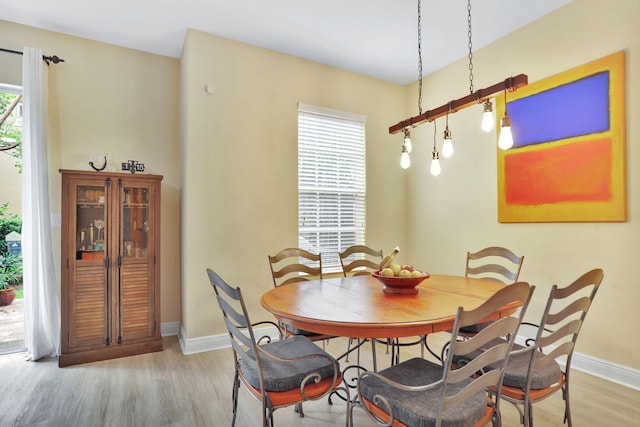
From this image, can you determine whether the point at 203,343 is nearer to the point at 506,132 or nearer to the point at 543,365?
the point at 543,365

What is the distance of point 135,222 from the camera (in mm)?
3219

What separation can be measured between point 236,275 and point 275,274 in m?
0.78

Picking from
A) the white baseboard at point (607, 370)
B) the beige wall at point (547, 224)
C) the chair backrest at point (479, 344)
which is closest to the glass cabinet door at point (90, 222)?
the chair backrest at point (479, 344)

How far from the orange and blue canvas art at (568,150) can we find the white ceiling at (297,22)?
0.73 meters

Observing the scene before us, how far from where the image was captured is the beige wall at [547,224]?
8.34 ft

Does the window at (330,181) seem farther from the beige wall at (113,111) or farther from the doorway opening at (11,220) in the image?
the doorway opening at (11,220)

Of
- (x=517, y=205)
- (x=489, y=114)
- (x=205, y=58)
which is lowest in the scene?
(x=517, y=205)

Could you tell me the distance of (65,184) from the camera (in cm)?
294

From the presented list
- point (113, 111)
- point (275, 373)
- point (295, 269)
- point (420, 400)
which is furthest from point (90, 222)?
point (420, 400)

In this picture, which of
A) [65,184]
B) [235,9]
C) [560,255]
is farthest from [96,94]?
[560,255]

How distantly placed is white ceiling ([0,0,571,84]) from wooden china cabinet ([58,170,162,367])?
1404 millimetres

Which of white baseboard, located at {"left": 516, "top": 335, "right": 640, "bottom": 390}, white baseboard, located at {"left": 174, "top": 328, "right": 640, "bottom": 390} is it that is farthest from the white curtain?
white baseboard, located at {"left": 516, "top": 335, "right": 640, "bottom": 390}

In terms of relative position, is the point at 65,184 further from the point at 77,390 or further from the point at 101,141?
the point at 77,390

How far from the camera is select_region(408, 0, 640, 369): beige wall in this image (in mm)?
2541
